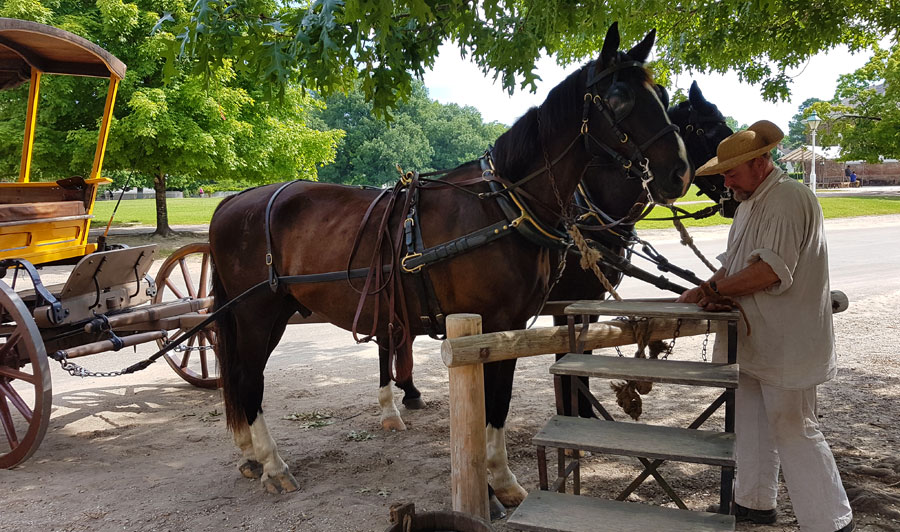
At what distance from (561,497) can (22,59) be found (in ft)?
17.9

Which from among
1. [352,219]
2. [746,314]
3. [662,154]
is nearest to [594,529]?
[746,314]

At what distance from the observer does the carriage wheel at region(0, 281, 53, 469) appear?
4172 millimetres

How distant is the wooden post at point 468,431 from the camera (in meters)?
3.15

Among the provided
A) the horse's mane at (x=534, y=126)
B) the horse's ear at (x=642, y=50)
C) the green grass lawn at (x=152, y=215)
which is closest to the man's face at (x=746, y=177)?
the horse's mane at (x=534, y=126)

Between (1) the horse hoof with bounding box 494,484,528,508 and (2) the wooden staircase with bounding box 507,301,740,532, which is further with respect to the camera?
(1) the horse hoof with bounding box 494,484,528,508

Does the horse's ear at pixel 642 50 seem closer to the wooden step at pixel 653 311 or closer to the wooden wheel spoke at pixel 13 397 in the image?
the wooden step at pixel 653 311

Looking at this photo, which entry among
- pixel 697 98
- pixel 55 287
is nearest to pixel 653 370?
pixel 697 98

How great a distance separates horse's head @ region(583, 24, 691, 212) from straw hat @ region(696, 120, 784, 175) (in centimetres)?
22

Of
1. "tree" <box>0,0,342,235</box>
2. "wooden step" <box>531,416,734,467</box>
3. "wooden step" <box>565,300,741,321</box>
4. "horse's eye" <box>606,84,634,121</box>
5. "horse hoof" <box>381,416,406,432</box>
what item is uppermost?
"tree" <box>0,0,342,235</box>

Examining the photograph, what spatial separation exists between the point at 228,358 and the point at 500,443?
205 centimetres

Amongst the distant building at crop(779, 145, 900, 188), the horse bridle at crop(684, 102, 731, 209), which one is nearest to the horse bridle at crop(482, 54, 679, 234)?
the horse bridle at crop(684, 102, 731, 209)

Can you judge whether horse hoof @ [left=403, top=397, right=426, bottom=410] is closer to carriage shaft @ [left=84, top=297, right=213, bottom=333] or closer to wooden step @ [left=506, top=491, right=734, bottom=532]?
carriage shaft @ [left=84, top=297, right=213, bottom=333]

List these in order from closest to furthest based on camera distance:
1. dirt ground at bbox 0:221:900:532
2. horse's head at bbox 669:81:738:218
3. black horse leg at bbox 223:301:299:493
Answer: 1. dirt ground at bbox 0:221:900:532
2. black horse leg at bbox 223:301:299:493
3. horse's head at bbox 669:81:738:218

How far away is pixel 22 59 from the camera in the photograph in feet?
17.2
